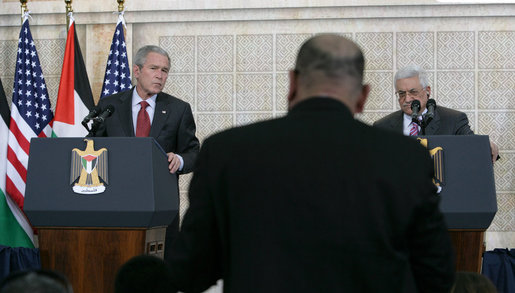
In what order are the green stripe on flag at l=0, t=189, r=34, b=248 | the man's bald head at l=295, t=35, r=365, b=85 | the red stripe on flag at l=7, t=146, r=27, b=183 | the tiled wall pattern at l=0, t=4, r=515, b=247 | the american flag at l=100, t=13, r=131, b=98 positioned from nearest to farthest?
1. the man's bald head at l=295, t=35, r=365, b=85
2. the green stripe on flag at l=0, t=189, r=34, b=248
3. the red stripe on flag at l=7, t=146, r=27, b=183
4. the american flag at l=100, t=13, r=131, b=98
5. the tiled wall pattern at l=0, t=4, r=515, b=247

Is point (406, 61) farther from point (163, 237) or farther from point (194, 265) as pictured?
point (194, 265)

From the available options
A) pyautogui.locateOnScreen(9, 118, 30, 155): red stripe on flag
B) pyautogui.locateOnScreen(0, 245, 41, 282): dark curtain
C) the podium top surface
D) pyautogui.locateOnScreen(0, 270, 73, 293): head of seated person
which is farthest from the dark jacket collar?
pyautogui.locateOnScreen(9, 118, 30, 155): red stripe on flag

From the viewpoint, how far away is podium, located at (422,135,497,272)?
3.34 meters

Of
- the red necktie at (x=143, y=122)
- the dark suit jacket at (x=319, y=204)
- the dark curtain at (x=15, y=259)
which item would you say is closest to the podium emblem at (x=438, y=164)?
the red necktie at (x=143, y=122)

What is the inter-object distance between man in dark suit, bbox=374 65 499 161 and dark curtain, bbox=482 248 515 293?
1.90 meters

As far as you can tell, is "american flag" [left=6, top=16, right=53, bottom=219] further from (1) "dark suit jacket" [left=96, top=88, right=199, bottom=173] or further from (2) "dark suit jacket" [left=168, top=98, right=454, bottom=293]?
(2) "dark suit jacket" [left=168, top=98, right=454, bottom=293]

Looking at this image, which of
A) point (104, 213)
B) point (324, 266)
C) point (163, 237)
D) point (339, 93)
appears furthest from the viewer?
point (163, 237)

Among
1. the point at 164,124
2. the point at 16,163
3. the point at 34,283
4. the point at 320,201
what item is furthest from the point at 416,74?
the point at 16,163

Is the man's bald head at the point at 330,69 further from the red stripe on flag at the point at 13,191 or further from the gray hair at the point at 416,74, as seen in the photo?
the red stripe on flag at the point at 13,191

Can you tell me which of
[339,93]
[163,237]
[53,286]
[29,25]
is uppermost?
[29,25]

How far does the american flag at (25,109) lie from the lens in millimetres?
6309

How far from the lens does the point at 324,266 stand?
1.51 metres

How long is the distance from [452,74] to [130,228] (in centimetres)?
414

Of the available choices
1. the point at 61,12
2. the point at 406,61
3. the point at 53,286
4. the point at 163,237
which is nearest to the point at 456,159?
the point at 163,237
